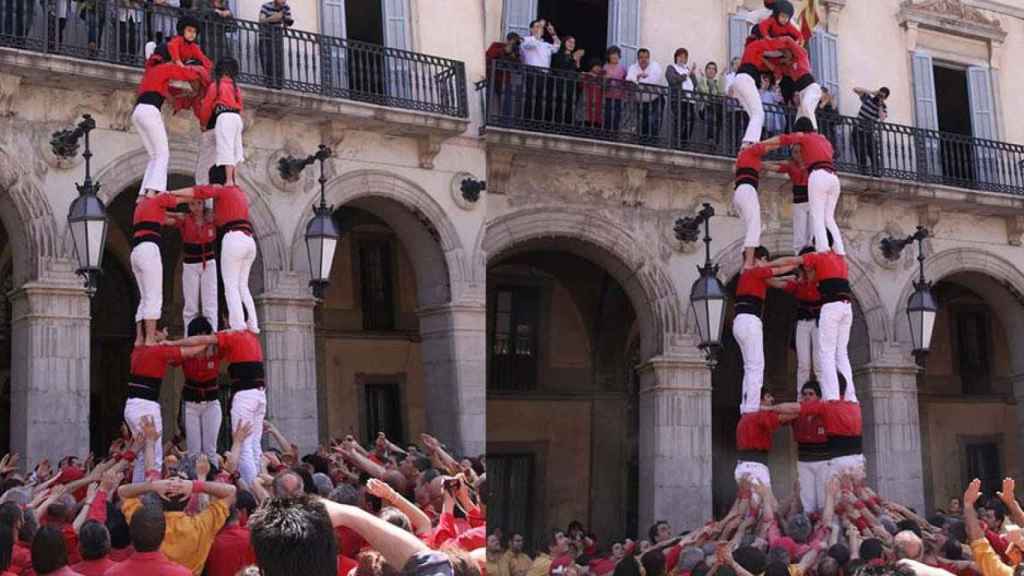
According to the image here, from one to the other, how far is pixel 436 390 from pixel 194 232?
5.22 m

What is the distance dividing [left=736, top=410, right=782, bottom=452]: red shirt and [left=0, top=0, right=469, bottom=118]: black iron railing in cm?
484

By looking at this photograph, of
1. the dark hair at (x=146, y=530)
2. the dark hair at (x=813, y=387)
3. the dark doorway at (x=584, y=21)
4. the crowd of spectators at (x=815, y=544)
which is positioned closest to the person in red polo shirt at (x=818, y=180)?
the dark hair at (x=813, y=387)

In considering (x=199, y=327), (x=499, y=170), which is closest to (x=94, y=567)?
(x=199, y=327)

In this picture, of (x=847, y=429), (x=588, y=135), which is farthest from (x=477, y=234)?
(x=847, y=429)

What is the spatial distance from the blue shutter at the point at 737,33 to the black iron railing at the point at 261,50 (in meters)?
3.01

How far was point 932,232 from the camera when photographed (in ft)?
57.8

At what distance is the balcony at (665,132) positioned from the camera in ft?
48.5

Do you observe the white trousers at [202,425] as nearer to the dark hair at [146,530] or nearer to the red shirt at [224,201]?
the red shirt at [224,201]

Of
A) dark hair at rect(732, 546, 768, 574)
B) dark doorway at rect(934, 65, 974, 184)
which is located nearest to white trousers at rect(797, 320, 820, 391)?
dark hair at rect(732, 546, 768, 574)

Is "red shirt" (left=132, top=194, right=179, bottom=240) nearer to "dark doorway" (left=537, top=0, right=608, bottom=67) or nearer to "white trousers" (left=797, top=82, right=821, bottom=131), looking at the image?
"white trousers" (left=797, top=82, right=821, bottom=131)

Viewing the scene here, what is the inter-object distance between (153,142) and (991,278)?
1095 centimetres

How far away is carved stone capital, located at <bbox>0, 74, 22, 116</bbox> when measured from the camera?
503 inches

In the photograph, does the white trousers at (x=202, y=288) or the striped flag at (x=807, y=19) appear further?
the striped flag at (x=807, y=19)

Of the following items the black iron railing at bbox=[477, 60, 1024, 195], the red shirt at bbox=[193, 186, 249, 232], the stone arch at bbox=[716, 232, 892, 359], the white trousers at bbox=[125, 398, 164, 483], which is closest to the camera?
the white trousers at bbox=[125, 398, 164, 483]
